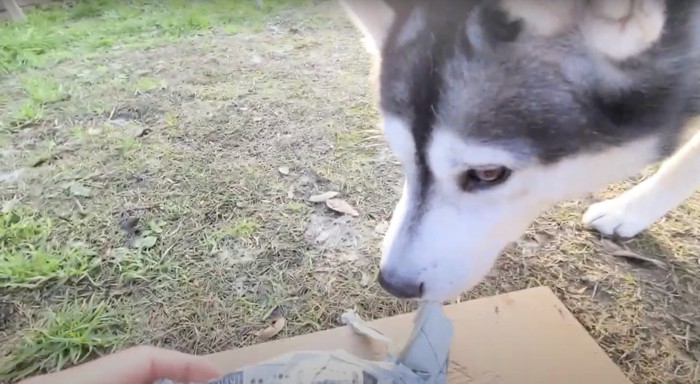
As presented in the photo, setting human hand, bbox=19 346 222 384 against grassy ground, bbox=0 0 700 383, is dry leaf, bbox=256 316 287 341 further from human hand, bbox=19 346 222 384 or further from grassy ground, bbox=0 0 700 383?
human hand, bbox=19 346 222 384

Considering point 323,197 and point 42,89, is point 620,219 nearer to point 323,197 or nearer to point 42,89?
point 323,197

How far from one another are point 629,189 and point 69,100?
227 cm

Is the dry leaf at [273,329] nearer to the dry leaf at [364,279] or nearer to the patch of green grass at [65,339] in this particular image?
the dry leaf at [364,279]

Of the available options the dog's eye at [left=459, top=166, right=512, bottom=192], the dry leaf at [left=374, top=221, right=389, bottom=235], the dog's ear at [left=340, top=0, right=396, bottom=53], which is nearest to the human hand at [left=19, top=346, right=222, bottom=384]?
the dog's eye at [left=459, top=166, right=512, bottom=192]

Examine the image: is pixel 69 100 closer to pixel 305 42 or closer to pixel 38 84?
pixel 38 84

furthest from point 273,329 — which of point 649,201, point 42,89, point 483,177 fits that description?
point 42,89

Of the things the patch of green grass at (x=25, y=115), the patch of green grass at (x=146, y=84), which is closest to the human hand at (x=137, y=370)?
the patch of green grass at (x=25, y=115)

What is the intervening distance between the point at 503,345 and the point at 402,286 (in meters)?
0.35

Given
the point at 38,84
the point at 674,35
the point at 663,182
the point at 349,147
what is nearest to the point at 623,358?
the point at 663,182

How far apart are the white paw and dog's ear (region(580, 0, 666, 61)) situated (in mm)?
872

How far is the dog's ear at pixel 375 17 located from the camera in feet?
4.37

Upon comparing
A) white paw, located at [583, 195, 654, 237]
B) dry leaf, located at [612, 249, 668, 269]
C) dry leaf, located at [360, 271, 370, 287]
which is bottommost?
dry leaf, located at [360, 271, 370, 287]

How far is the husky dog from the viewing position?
1159 millimetres

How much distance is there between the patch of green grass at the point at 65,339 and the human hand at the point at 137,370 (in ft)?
1.30
